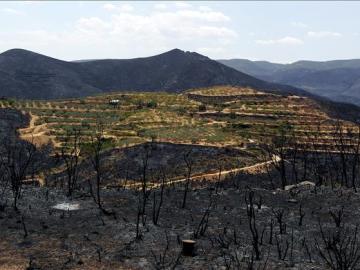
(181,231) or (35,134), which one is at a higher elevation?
(181,231)

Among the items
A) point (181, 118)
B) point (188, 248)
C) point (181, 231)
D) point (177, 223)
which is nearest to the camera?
point (188, 248)

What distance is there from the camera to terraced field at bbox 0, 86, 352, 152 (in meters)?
75.9

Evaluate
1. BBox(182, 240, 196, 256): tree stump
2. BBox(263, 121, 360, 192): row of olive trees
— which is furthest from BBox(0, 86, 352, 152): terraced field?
BBox(182, 240, 196, 256): tree stump

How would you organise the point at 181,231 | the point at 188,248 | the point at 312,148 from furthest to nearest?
the point at 312,148, the point at 181,231, the point at 188,248

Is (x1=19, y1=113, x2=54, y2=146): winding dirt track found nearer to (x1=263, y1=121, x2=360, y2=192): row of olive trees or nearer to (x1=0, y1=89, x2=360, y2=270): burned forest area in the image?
(x1=0, y1=89, x2=360, y2=270): burned forest area

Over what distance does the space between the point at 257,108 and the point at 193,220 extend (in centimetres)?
8140

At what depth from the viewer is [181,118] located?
89.8 m

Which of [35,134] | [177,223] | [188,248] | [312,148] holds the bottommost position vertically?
[312,148]

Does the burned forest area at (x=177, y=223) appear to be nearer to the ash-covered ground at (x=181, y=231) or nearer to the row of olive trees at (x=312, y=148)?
the ash-covered ground at (x=181, y=231)

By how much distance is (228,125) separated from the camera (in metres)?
87.4

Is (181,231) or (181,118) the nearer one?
(181,231)

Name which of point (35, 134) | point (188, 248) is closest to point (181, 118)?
point (35, 134)

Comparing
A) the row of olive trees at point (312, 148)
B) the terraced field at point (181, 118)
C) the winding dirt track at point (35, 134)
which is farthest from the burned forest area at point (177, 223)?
the terraced field at point (181, 118)

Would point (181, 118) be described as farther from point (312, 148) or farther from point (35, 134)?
point (35, 134)
